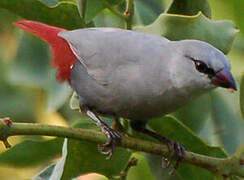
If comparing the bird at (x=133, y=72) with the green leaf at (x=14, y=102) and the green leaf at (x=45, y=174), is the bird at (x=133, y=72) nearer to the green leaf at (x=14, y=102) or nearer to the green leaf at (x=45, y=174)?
the green leaf at (x=45, y=174)

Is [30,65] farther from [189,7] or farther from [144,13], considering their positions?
[189,7]

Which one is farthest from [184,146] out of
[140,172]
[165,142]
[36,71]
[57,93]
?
[36,71]

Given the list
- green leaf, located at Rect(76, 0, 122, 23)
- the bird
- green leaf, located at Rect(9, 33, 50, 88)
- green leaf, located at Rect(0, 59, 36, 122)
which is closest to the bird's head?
the bird

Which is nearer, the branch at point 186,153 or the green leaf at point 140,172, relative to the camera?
the branch at point 186,153

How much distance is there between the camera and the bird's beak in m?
2.18

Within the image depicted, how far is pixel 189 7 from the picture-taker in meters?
2.39

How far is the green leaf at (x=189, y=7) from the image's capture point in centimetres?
238

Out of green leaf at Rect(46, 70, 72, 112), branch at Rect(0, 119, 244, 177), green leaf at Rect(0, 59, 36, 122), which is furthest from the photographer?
green leaf at Rect(0, 59, 36, 122)

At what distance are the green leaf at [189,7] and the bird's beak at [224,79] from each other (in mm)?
260

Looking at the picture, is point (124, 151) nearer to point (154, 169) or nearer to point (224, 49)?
point (154, 169)

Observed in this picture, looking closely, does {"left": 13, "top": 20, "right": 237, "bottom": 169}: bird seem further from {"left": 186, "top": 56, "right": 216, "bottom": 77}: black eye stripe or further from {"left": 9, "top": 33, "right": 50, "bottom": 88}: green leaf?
{"left": 9, "top": 33, "right": 50, "bottom": 88}: green leaf

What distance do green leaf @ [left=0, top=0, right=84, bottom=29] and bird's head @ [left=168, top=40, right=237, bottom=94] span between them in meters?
0.29

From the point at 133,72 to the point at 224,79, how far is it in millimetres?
301

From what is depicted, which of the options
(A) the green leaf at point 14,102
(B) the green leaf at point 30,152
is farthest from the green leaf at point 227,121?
(A) the green leaf at point 14,102
